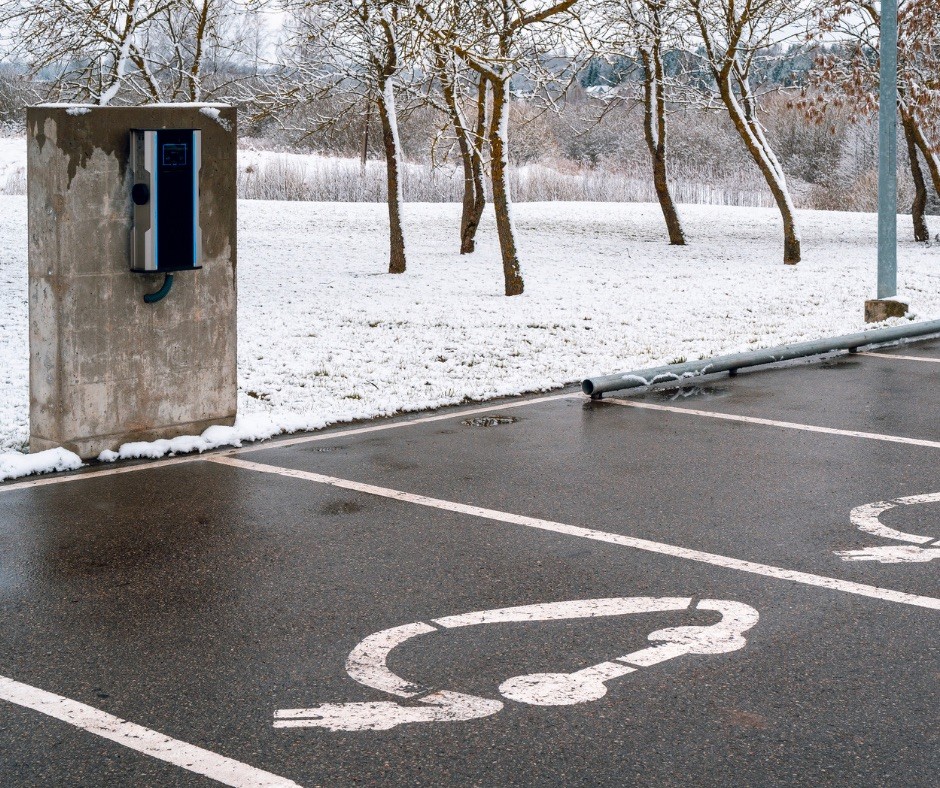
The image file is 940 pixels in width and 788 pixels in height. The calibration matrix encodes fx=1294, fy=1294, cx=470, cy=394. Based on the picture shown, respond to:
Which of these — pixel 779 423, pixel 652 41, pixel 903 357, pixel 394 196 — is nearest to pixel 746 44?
pixel 652 41

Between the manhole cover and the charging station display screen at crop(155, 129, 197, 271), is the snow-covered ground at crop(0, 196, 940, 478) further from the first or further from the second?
the charging station display screen at crop(155, 129, 197, 271)

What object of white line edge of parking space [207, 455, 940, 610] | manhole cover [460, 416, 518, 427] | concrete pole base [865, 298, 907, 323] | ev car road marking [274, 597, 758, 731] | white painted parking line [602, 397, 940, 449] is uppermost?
concrete pole base [865, 298, 907, 323]

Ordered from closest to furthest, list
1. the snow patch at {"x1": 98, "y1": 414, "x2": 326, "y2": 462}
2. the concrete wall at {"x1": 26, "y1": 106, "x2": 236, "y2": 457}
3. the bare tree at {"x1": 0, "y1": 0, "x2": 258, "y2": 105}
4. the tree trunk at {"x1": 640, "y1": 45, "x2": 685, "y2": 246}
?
the concrete wall at {"x1": 26, "y1": 106, "x2": 236, "y2": 457} < the snow patch at {"x1": 98, "y1": 414, "x2": 326, "y2": 462} < the bare tree at {"x1": 0, "y1": 0, "x2": 258, "y2": 105} < the tree trunk at {"x1": 640, "y1": 45, "x2": 685, "y2": 246}

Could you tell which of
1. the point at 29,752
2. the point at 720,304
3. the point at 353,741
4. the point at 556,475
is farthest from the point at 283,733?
the point at 720,304

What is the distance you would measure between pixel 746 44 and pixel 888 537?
713 inches

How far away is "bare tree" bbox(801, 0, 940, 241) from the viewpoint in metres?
23.9

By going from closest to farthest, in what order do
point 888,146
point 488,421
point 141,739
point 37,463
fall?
1. point 141,739
2. point 37,463
3. point 488,421
4. point 888,146

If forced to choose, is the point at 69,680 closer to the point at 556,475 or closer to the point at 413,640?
the point at 413,640

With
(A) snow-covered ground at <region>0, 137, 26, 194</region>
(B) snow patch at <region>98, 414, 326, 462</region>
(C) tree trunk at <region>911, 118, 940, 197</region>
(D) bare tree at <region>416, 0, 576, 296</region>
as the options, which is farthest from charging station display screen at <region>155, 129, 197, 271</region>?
(A) snow-covered ground at <region>0, 137, 26, 194</region>

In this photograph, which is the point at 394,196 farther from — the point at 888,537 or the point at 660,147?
the point at 888,537

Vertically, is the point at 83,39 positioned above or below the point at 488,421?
above

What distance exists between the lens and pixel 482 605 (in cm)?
492

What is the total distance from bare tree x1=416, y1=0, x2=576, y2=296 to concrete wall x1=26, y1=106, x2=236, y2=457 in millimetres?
5886

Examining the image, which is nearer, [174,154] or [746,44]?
[174,154]
